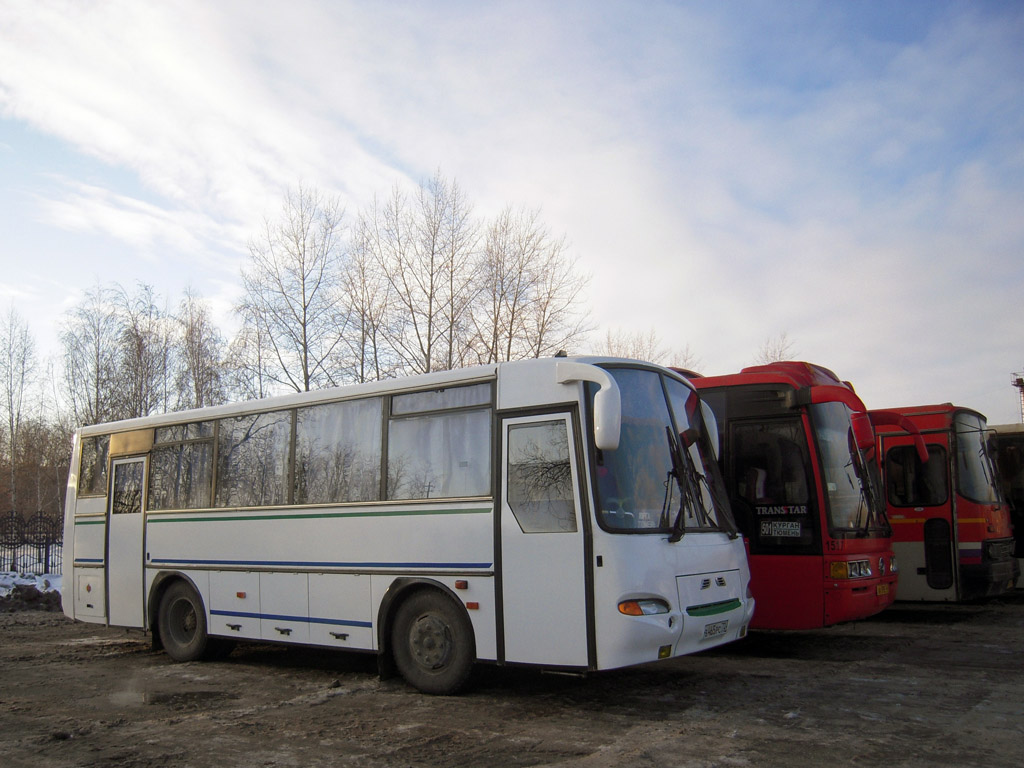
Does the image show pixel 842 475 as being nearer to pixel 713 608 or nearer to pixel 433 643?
pixel 713 608

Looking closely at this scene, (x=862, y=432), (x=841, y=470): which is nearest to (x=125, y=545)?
(x=841, y=470)

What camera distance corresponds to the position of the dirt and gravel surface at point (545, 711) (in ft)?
18.7

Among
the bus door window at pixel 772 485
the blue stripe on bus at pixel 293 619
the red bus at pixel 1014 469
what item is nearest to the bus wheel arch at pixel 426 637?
the blue stripe on bus at pixel 293 619

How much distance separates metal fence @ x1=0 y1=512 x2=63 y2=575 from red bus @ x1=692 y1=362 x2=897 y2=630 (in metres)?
18.3

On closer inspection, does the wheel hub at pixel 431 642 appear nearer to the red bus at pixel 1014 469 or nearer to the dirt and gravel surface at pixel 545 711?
the dirt and gravel surface at pixel 545 711

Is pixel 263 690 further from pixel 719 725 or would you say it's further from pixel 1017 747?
pixel 1017 747

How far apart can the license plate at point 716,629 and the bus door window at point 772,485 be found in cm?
237

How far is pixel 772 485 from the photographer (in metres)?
9.64

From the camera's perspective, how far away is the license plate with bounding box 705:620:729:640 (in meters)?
7.00

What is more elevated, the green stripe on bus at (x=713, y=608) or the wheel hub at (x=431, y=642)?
the green stripe on bus at (x=713, y=608)

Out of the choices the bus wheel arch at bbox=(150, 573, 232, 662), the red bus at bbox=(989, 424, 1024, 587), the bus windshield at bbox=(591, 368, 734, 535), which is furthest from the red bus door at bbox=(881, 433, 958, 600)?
the bus wheel arch at bbox=(150, 573, 232, 662)

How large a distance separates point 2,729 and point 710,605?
19.1 feet

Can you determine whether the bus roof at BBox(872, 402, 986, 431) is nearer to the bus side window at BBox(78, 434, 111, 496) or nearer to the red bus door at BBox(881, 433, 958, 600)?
the red bus door at BBox(881, 433, 958, 600)

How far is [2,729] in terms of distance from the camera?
→ 6840mm
